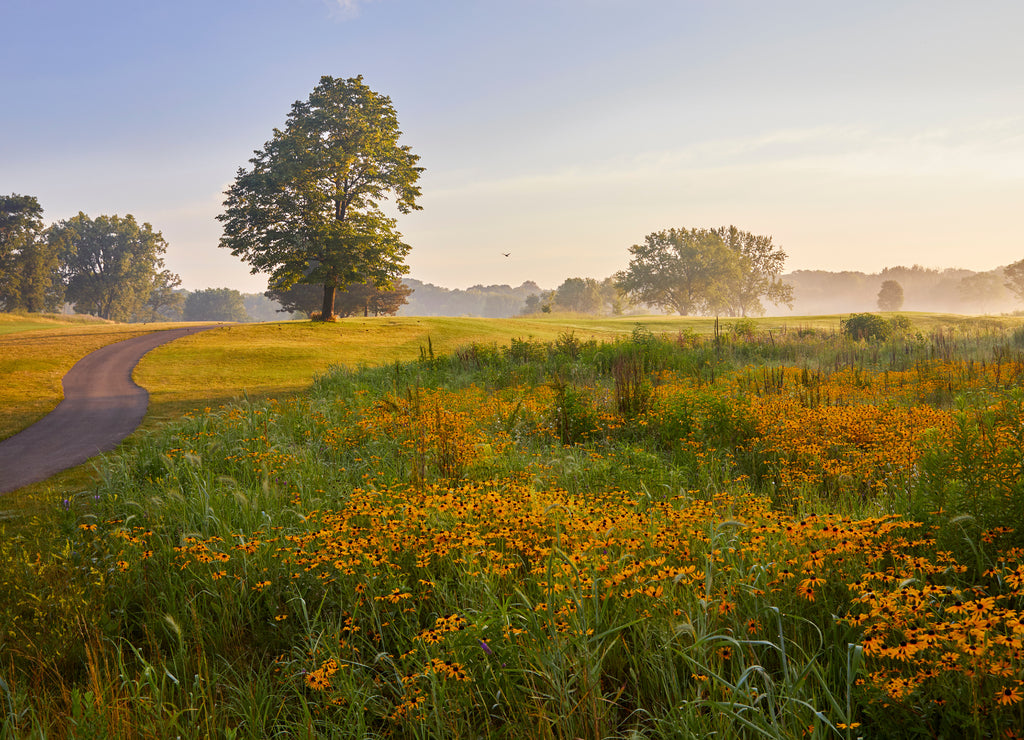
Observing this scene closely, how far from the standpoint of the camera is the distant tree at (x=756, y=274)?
75.8 m

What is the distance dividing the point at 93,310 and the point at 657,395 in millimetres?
79621

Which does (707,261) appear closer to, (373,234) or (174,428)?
(373,234)

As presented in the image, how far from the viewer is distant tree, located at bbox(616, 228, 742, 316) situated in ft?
236

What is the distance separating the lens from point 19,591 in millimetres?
3924

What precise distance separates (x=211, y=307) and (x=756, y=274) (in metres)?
92.5

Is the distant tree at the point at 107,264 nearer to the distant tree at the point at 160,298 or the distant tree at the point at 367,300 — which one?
the distant tree at the point at 160,298

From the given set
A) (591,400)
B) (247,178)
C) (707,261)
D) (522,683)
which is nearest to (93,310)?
(247,178)

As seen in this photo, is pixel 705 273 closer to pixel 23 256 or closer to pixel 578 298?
pixel 578 298

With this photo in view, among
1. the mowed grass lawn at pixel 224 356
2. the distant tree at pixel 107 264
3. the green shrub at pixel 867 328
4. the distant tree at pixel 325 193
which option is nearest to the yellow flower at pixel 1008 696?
the mowed grass lawn at pixel 224 356

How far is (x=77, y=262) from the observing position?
67.7m

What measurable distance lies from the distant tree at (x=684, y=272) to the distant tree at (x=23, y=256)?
207 ft

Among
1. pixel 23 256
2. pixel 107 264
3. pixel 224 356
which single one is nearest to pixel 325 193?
pixel 224 356

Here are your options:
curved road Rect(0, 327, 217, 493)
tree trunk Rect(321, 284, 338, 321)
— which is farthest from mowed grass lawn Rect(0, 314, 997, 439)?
tree trunk Rect(321, 284, 338, 321)

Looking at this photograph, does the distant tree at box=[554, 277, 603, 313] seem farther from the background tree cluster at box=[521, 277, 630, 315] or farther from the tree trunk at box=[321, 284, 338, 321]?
the tree trunk at box=[321, 284, 338, 321]
